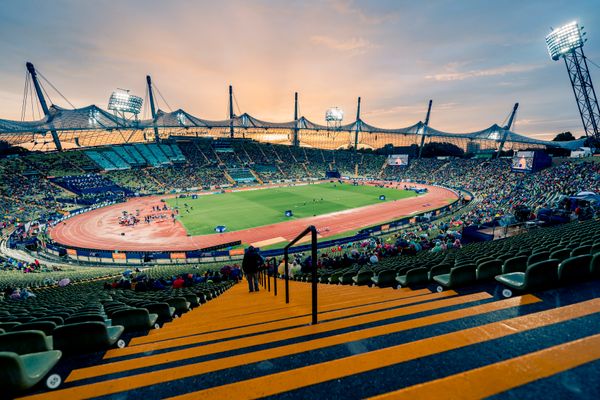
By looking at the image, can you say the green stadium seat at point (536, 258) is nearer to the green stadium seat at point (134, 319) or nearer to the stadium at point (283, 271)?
the stadium at point (283, 271)

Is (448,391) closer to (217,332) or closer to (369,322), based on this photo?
(369,322)

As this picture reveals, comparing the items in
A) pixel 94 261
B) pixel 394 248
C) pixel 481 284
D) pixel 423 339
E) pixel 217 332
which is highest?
pixel 423 339

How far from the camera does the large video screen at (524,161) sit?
51.2m

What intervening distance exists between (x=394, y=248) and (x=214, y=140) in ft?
325

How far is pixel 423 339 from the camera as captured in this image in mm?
2680

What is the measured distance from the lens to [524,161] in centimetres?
5225

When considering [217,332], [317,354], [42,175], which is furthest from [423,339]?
[42,175]

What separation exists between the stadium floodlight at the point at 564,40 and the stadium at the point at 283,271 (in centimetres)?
29

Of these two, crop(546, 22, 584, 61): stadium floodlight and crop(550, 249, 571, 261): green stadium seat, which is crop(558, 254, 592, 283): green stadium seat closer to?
crop(550, 249, 571, 261): green stadium seat

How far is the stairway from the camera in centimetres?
192

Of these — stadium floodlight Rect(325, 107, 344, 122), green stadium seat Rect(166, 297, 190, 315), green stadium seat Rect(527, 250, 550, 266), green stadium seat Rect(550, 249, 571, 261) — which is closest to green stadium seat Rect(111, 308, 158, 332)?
green stadium seat Rect(166, 297, 190, 315)

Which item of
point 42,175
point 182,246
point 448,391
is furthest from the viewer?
point 42,175

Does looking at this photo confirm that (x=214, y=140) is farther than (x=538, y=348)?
Yes

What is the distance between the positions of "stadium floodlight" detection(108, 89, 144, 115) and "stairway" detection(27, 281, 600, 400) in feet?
347
